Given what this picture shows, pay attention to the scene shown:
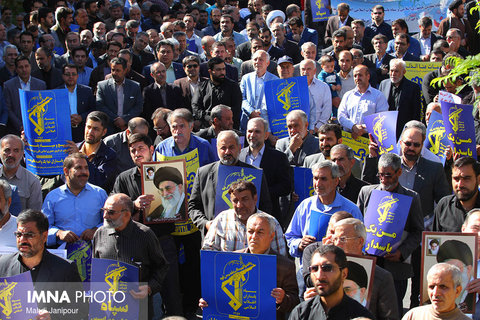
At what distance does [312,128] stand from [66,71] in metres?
3.68

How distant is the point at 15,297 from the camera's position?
6363 millimetres

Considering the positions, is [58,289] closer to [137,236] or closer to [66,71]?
[137,236]

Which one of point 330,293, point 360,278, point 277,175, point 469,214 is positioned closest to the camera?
point 330,293

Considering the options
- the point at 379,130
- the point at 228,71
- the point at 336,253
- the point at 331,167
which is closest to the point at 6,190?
the point at 331,167

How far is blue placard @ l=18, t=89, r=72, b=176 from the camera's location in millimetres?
9367

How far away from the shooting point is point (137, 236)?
7.31m

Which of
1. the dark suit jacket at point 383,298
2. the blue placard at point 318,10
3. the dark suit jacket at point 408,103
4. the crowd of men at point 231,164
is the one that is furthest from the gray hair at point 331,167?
the blue placard at point 318,10

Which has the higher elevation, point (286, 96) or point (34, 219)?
point (286, 96)

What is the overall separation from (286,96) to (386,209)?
339cm

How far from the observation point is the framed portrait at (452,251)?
6.50 meters

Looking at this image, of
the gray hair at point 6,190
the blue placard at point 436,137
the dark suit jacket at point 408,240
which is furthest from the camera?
the blue placard at point 436,137

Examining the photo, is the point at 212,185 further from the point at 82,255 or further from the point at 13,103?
the point at 13,103

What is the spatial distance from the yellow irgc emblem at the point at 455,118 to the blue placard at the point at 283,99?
2.23 m

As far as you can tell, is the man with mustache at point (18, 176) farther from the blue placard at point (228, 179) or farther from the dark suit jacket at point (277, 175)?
the dark suit jacket at point (277, 175)
